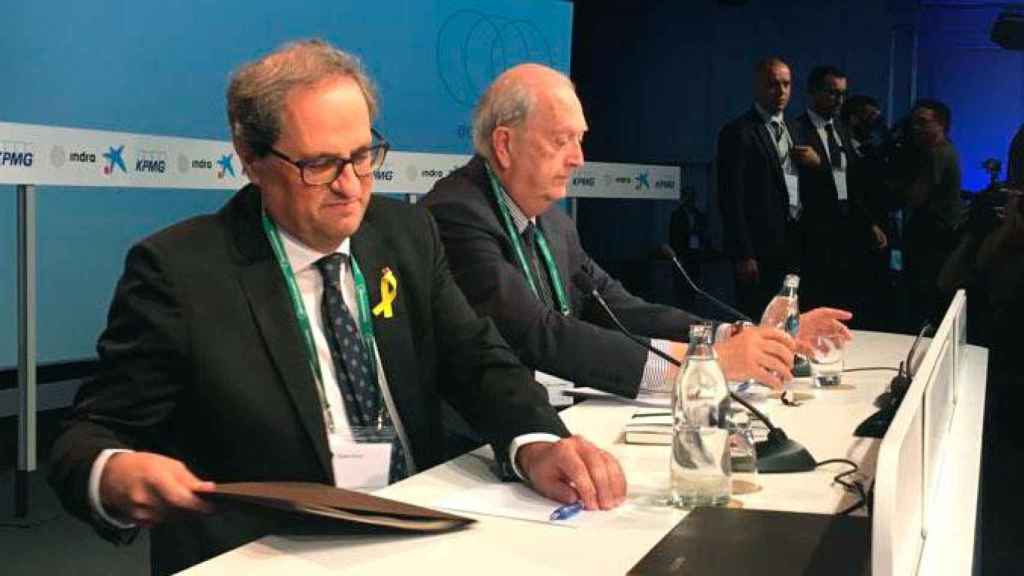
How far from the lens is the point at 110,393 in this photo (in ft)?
5.11

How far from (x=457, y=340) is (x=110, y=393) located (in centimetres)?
54

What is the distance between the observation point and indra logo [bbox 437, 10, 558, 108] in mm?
6363

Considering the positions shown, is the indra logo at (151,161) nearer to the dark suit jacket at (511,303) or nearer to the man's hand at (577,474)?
the dark suit jacket at (511,303)

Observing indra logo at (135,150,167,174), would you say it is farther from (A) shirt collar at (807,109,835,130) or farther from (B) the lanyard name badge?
(A) shirt collar at (807,109,835,130)

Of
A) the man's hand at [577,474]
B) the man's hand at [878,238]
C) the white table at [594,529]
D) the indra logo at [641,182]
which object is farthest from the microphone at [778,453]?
the indra logo at [641,182]

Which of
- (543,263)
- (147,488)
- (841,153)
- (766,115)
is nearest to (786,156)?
(766,115)

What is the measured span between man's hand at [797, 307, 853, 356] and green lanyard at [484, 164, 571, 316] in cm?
51

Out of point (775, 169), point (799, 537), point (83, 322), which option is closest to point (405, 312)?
point (799, 537)

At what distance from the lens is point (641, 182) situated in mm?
7594

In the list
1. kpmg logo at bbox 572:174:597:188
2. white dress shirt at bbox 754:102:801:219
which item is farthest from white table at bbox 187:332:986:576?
kpmg logo at bbox 572:174:597:188

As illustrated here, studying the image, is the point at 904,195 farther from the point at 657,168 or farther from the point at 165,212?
the point at 165,212

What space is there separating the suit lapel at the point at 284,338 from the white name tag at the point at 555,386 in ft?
2.46

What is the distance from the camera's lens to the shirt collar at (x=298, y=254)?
1709mm

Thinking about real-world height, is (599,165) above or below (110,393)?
above
